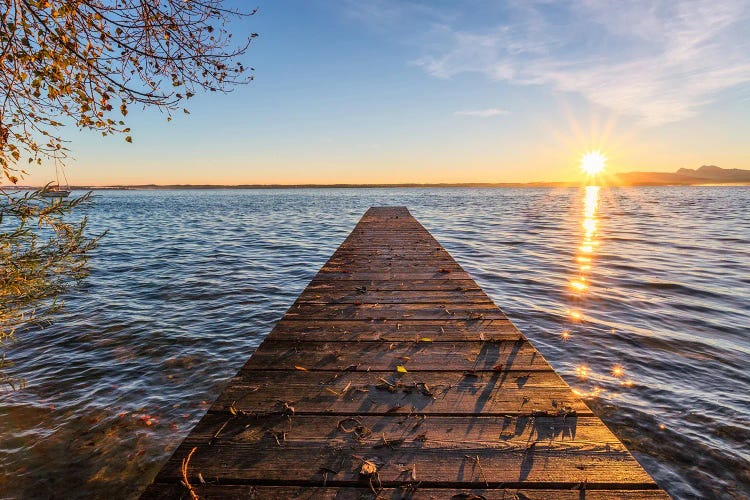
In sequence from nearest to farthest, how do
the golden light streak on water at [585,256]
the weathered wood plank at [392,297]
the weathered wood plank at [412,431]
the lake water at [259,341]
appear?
the weathered wood plank at [412,431], the lake water at [259,341], the weathered wood plank at [392,297], the golden light streak on water at [585,256]

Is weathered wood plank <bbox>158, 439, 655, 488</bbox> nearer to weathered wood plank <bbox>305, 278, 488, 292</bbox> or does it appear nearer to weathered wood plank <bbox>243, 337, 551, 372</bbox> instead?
weathered wood plank <bbox>243, 337, 551, 372</bbox>

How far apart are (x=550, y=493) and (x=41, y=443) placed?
198 inches

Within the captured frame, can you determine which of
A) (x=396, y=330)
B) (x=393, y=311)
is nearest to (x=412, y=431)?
(x=396, y=330)

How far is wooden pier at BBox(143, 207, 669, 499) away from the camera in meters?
2.00

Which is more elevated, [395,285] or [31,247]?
[31,247]

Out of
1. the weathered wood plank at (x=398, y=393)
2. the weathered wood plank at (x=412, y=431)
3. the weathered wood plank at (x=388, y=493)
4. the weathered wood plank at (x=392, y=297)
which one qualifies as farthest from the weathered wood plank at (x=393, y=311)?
the weathered wood plank at (x=388, y=493)

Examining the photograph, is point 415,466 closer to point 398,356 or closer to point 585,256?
point 398,356

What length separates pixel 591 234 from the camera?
64.7 feet

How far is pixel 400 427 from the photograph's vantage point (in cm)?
247

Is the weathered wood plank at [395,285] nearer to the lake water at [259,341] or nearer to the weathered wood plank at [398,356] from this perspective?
the lake water at [259,341]

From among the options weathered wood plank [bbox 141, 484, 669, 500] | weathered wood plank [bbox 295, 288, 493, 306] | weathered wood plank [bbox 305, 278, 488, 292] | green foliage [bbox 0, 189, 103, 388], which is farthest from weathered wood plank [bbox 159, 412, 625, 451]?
weathered wood plank [bbox 305, 278, 488, 292]

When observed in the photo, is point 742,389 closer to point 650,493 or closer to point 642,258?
point 650,493

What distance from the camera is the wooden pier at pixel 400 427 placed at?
2.00 metres

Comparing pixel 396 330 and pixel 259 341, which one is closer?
pixel 396 330
